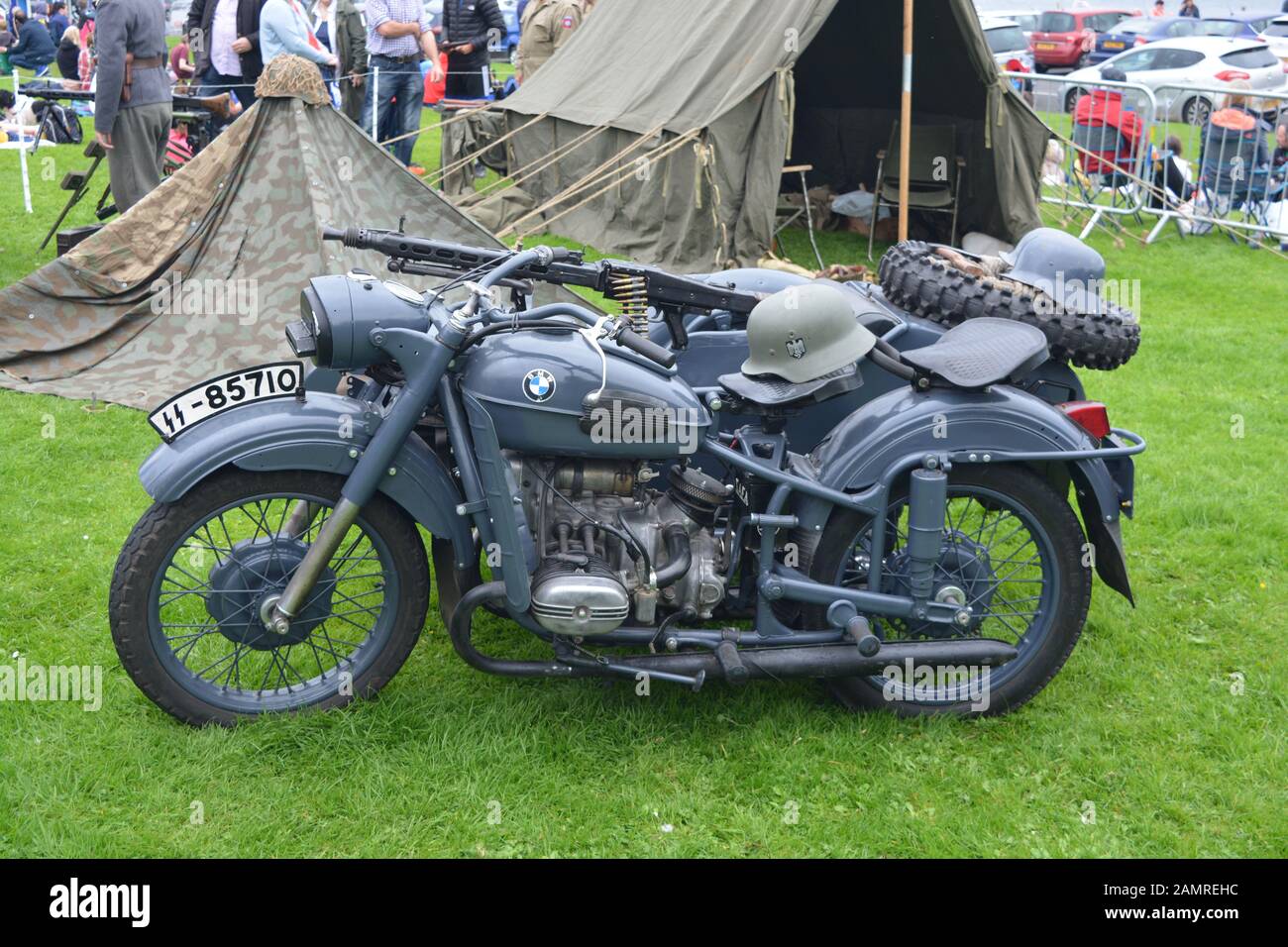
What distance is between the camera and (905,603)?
156 inches

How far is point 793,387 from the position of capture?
3.91m

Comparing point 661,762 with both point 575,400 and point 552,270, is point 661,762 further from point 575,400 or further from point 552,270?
point 552,270

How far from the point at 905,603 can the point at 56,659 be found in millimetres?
2781

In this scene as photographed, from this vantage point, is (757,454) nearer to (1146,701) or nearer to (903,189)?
(1146,701)

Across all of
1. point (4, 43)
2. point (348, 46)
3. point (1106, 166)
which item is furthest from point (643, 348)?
point (4, 43)

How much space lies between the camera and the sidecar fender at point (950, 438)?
12.7 feet

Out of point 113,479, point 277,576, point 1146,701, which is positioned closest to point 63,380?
point 113,479

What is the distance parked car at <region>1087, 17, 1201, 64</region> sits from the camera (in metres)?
27.7

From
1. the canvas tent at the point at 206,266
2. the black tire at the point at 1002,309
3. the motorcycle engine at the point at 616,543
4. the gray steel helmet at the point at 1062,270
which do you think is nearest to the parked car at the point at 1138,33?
the canvas tent at the point at 206,266

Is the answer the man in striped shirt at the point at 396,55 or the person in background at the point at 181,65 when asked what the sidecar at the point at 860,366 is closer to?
the man in striped shirt at the point at 396,55

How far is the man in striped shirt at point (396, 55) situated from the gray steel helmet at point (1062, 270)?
27.1ft

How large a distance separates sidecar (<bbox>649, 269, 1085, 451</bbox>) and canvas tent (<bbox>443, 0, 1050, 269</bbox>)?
17.3ft

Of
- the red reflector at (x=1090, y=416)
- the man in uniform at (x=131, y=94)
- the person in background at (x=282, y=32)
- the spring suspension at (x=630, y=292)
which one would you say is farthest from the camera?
the person in background at (x=282, y=32)

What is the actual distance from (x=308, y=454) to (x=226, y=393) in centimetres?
36
